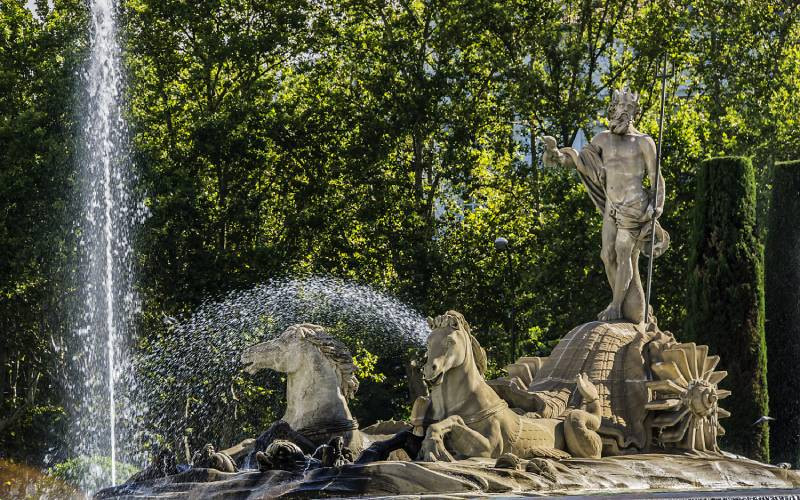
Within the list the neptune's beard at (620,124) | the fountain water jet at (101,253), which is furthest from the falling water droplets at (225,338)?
the neptune's beard at (620,124)

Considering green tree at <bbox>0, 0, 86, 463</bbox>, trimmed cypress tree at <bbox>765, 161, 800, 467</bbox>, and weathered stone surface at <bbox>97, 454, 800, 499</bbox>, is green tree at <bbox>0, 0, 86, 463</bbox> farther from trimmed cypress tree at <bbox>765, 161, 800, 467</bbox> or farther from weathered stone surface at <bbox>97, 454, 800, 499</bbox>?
weathered stone surface at <bbox>97, 454, 800, 499</bbox>

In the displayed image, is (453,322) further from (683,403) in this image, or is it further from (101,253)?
(101,253)

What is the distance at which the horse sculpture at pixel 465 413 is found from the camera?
13.2 m

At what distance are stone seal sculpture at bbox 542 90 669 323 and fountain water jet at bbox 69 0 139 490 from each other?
36.1 ft

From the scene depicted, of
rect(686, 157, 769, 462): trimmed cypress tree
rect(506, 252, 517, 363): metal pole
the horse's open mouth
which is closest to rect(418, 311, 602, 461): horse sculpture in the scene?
the horse's open mouth

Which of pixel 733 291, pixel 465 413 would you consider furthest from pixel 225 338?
pixel 465 413

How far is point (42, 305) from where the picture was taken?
86.3ft

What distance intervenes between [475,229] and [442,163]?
1.57 m

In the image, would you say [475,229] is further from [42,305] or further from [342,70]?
[42,305]

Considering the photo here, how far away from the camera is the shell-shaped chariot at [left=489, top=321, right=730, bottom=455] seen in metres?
15.2

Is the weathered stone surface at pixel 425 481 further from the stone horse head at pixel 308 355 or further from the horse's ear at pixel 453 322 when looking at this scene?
the stone horse head at pixel 308 355

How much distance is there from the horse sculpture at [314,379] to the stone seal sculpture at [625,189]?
4.00 m

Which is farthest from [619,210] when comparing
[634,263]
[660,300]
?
[660,300]

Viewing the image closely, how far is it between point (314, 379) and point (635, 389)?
146 inches
